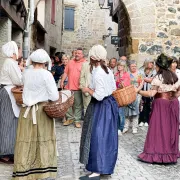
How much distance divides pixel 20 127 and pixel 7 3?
433 centimetres

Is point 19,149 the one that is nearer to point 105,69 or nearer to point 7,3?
point 105,69

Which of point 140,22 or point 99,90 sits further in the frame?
point 140,22

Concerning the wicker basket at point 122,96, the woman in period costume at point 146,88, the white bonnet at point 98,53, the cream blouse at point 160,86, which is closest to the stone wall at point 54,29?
the woman in period costume at point 146,88

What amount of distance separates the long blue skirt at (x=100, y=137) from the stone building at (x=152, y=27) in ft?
20.4

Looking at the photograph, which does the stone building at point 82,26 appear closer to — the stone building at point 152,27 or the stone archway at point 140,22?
the stone building at point 152,27

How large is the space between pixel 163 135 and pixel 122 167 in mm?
757

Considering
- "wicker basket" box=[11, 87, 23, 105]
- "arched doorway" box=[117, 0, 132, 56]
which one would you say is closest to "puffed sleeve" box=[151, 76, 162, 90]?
"wicker basket" box=[11, 87, 23, 105]

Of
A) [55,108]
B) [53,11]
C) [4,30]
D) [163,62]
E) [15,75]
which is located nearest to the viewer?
[55,108]

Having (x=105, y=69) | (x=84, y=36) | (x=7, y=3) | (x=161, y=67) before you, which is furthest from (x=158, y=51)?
(x=84, y=36)

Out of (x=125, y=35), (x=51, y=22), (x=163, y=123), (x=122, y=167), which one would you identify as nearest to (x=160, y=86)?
(x=163, y=123)

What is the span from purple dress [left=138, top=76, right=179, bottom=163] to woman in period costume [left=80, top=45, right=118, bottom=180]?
3.51ft

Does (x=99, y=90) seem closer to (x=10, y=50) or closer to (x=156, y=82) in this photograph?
(x=156, y=82)

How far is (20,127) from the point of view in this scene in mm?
4629

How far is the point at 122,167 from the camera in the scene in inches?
→ 222
